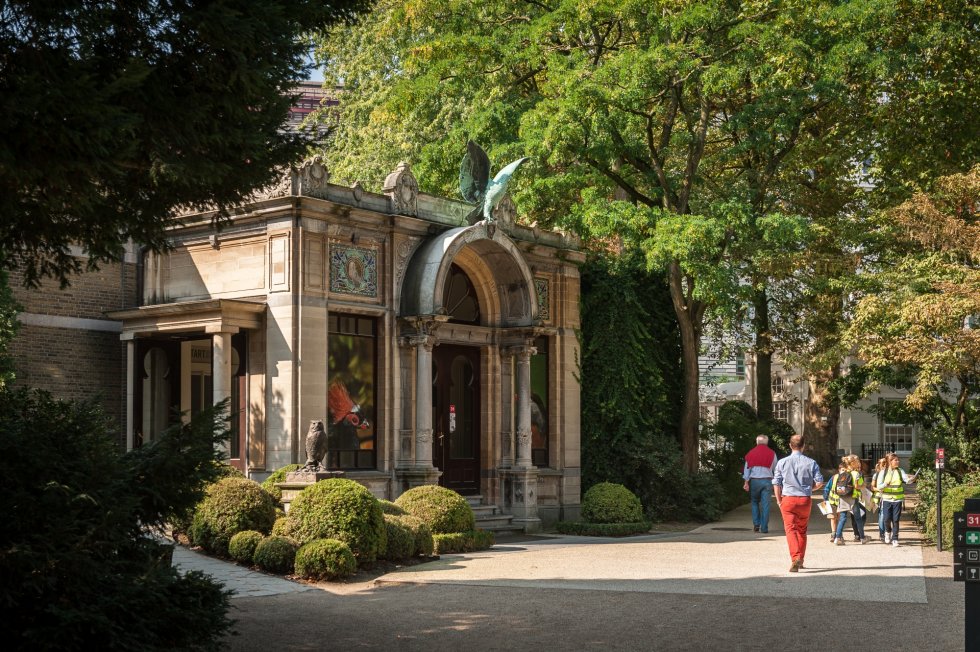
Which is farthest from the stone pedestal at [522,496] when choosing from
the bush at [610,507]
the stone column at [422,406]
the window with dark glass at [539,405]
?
the stone column at [422,406]

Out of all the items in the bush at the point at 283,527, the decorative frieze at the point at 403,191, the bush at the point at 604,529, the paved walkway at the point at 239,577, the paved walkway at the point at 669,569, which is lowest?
the bush at the point at 604,529

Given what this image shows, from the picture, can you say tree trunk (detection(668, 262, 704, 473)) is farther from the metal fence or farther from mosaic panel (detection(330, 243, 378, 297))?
the metal fence

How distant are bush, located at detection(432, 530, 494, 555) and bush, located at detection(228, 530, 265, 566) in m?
3.03

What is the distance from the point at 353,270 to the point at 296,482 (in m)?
4.78

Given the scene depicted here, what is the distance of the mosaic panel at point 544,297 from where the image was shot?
24.8m

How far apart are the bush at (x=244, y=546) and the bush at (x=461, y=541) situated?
9.94ft

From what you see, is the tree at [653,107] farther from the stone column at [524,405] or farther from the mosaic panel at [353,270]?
the mosaic panel at [353,270]

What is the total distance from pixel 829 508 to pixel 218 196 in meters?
14.7

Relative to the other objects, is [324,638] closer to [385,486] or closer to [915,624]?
[915,624]

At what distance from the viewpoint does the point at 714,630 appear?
10.8m

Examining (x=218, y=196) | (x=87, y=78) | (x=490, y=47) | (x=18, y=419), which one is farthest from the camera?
(x=490, y=47)

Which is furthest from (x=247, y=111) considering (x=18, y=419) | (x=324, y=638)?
(x=324, y=638)

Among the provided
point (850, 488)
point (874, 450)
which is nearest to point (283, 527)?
point (850, 488)

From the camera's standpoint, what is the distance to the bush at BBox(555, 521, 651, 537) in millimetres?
22406
